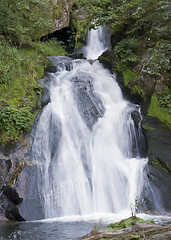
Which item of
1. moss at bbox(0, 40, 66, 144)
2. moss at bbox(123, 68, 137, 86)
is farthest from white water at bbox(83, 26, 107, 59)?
moss at bbox(0, 40, 66, 144)

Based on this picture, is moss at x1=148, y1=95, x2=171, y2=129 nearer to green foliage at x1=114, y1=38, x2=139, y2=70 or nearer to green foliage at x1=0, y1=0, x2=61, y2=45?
green foliage at x1=114, y1=38, x2=139, y2=70

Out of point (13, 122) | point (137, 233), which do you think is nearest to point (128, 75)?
point (13, 122)

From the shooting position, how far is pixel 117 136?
872 cm

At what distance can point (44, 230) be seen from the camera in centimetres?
516

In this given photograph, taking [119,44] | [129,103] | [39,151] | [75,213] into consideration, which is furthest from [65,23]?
[75,213]

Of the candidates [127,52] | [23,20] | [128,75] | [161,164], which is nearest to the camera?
[161,164]

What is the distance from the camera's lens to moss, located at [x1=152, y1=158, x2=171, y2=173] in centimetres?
743

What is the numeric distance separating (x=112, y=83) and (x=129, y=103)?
1324mm

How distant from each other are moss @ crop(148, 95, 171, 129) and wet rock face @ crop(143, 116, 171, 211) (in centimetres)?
30

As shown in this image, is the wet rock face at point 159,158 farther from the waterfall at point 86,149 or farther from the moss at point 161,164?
the waterfall at point 86,149

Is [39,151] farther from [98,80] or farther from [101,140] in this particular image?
[98,80]

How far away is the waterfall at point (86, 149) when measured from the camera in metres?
6.78

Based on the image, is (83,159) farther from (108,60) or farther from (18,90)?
(108,60)

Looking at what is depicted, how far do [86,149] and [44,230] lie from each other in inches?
127
